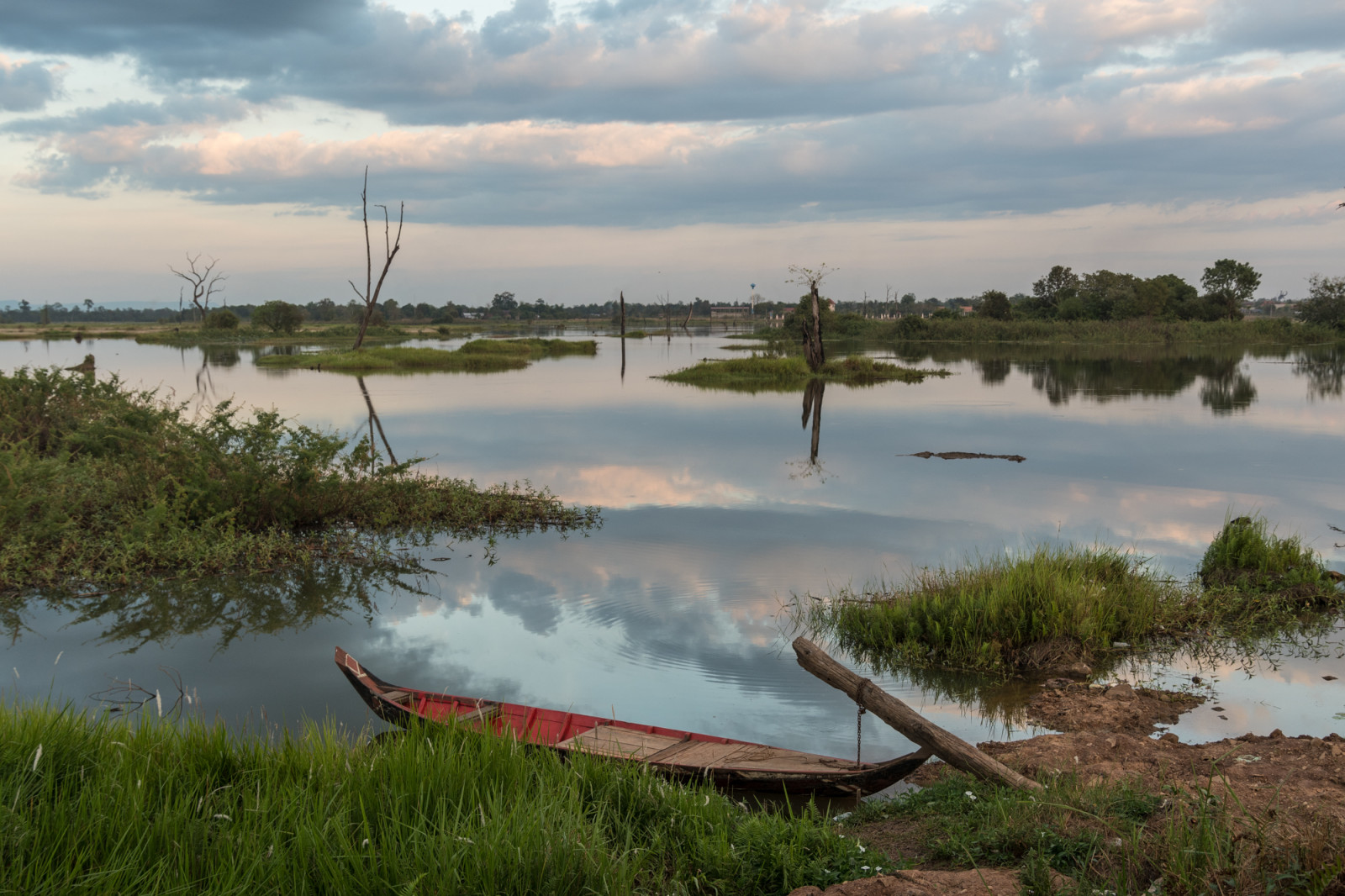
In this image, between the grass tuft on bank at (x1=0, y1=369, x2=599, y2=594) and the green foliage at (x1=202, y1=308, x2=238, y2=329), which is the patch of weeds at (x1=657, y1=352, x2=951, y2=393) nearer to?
the grass tuft on bank at (x1=0, y1=369, x2=599, y2=594)

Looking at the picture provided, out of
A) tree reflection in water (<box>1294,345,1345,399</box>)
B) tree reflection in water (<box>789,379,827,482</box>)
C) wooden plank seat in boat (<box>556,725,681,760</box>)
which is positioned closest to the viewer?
wooden plank seat in boat (<box>556,725,681,760</box>)

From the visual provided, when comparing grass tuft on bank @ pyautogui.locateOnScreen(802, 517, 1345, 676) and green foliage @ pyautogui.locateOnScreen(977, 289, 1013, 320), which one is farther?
green foliage @ pyautogui.locateOnScreen(977, 289, 1013, 320)

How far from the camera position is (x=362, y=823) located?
3750mm

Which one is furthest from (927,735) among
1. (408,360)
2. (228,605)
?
(408,360)

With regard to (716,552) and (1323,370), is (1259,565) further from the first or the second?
(1323,370)

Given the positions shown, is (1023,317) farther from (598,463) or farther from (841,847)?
(841,847)

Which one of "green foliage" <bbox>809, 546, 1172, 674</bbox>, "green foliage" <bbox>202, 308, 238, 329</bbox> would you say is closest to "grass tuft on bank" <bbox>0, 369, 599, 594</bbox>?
"green foliage" <bbox>809, 546, 1172, 674</bbox>

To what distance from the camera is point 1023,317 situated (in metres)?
84.4

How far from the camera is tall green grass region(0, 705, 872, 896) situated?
3.44 m

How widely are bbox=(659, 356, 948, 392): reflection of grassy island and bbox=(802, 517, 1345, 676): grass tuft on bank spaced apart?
2521 centimetres

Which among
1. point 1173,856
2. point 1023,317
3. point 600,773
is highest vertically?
point 1023,317

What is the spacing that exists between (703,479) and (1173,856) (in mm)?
13582

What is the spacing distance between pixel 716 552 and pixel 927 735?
273 inches

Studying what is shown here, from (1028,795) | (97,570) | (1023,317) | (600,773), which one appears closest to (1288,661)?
(1028,795)
